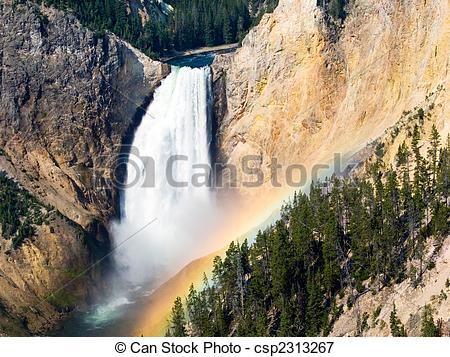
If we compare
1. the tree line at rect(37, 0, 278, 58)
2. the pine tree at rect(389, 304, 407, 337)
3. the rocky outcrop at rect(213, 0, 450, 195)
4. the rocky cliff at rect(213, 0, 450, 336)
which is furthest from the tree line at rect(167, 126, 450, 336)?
the tree line at rect(37, 0, 278, 58)

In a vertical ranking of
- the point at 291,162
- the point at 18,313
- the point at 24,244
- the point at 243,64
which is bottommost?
the point at 18,313

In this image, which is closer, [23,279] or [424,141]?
[424,141]

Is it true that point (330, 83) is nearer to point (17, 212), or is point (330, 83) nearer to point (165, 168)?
point (165, 168)

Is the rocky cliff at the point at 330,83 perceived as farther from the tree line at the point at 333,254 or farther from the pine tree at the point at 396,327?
the pine tree at the point at 396,327

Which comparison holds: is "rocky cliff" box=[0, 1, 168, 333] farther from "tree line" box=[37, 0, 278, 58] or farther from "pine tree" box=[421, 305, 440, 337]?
"pine tree" box=[421, 305, 440, 337]

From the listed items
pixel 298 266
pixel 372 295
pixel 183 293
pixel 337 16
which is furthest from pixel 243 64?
pixel 372 295

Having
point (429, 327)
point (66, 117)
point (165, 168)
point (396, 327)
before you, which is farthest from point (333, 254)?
point (66, 117)

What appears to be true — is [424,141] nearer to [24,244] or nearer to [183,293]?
[183,293]
